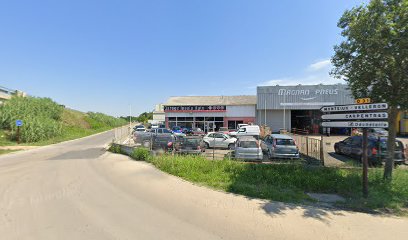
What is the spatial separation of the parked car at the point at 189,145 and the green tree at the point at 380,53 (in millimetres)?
8452

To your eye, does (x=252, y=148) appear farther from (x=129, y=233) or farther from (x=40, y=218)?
(x=40, y=218)

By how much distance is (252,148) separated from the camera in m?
12.2

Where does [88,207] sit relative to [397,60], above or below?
below

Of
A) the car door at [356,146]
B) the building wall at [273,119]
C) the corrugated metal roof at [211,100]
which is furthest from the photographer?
the corrugated metal roof at [211,100]

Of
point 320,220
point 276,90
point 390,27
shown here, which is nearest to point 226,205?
point 320,220

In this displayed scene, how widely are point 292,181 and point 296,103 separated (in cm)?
2719

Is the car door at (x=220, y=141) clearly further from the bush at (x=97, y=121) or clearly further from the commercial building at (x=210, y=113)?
the bush at (x=97, y=121)

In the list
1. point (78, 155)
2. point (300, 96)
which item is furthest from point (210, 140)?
point (300, 96)

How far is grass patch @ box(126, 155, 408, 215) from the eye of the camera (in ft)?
21.7

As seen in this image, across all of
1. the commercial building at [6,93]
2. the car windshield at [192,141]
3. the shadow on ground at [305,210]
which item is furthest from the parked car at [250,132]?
the commercial building at [6,93]

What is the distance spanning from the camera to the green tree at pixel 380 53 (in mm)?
7194

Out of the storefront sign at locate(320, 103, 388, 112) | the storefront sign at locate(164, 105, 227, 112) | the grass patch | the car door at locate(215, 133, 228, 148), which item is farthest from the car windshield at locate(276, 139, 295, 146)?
the storefront sign at locate(164, 105, 227, 112)

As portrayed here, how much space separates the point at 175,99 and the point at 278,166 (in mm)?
31087

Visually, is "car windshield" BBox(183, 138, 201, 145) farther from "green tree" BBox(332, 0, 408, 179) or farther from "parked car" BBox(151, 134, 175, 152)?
"green tree" BBox(332, 0, 408, 179)
